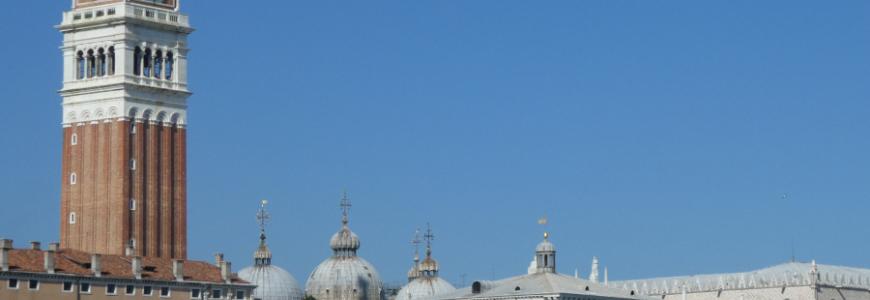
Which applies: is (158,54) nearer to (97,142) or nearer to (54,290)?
(97,142)

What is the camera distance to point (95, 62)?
621ft

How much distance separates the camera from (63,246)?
187 meters

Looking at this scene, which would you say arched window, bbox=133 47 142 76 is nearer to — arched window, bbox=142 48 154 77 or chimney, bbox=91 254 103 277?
arched window, bbox=142 48 154 77

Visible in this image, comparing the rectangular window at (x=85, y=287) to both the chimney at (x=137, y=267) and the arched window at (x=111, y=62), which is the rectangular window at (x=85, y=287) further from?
the arched window at (x=111, y=62)

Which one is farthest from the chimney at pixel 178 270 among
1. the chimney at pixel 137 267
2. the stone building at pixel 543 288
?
the stone building at pixel 543 288

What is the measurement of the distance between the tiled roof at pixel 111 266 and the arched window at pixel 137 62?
58.5 ft

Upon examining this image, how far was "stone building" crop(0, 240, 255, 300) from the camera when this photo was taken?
155625 mm

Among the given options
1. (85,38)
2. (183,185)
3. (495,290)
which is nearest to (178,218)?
(183,185)

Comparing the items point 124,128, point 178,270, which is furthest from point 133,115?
point 178,270

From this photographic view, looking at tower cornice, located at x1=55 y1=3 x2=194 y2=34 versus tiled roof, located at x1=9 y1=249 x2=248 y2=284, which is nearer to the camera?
tiled roof, located at x1=9 y1=249 x2=248 y2=284

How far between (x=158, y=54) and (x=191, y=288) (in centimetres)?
2906

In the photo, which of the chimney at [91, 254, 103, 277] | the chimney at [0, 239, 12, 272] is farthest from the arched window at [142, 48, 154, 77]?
the chimney at [0, 239, 12, 272]

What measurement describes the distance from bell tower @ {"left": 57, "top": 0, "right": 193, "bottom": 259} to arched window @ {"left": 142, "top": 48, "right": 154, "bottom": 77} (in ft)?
0.26

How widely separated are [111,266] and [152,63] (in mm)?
29433
